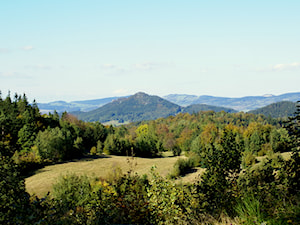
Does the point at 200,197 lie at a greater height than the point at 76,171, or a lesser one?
greater

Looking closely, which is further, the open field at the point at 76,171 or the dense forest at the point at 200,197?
the open field at the point at 76,171

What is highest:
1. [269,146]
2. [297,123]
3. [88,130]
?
[297,123]

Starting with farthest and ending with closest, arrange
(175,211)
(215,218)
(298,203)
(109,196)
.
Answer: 1. (109,196)
2. (175,211)
3. (215,218)
4. (298,203)

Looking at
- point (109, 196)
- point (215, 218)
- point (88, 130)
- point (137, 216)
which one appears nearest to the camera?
point (215, 218)

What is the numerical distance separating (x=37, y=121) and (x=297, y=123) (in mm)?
82308

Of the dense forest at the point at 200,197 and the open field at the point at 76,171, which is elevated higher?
the dense forest at the point at 200,197

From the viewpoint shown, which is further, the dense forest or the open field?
the open field

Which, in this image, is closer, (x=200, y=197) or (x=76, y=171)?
(x=200, y=197)

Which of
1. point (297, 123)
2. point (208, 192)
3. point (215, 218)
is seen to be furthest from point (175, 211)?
point (297, 123)

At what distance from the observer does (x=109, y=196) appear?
323 inches

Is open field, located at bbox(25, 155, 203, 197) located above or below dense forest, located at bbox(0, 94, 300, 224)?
below

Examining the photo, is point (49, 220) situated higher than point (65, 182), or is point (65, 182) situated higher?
point (49, 220)

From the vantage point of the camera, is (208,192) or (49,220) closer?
(49,220)

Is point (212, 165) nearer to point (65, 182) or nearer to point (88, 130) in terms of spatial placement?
point (65, 182)
